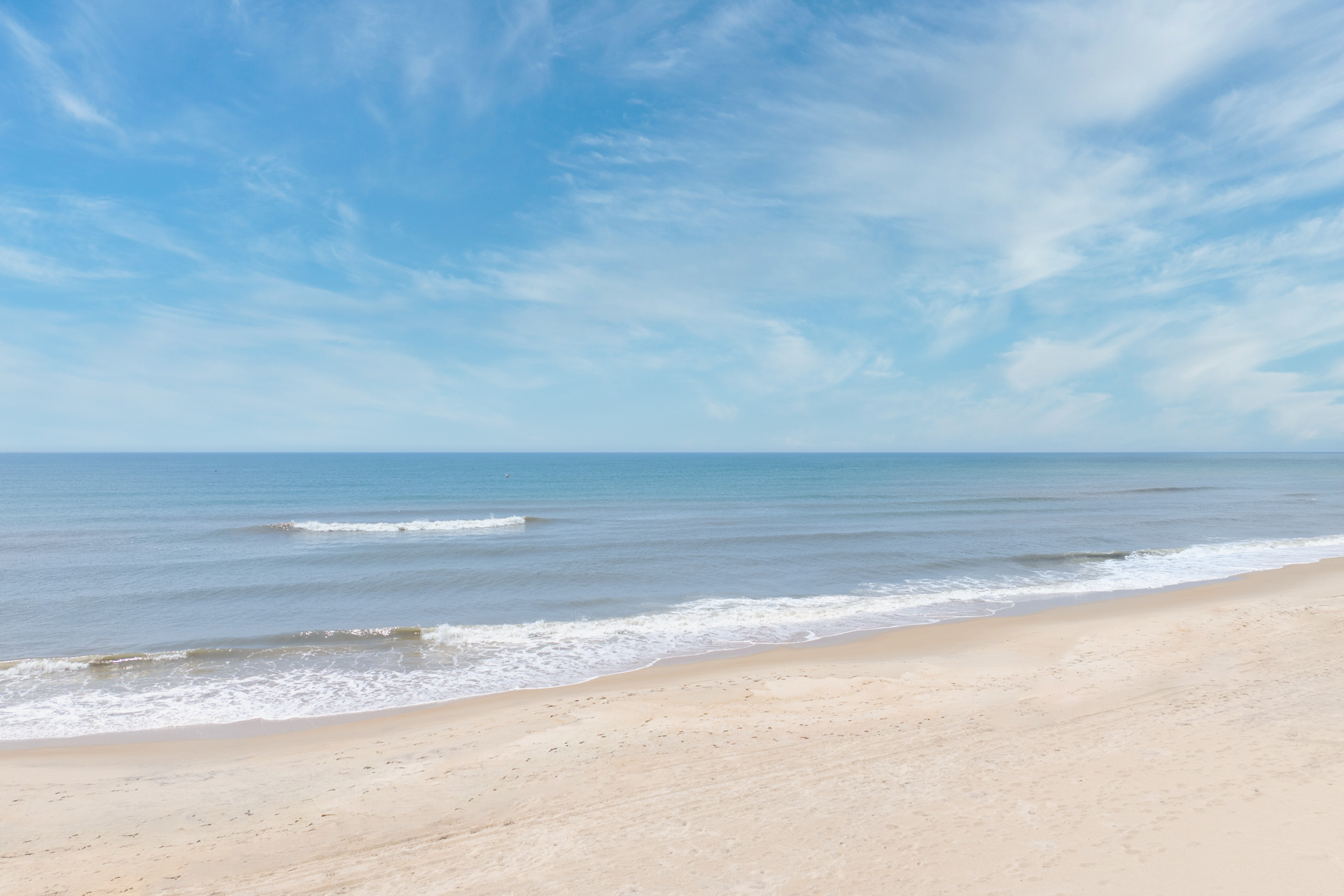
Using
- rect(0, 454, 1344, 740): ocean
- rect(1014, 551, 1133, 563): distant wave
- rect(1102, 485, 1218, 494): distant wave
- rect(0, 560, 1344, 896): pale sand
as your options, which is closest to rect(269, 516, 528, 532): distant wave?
rect(0, 454, 1344, 740): ocean

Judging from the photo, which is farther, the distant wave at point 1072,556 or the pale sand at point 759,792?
the distant wave at point 1072,556

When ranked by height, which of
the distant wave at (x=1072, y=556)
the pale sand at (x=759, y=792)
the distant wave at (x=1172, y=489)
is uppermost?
the distant wave at (x=1172, y=489)

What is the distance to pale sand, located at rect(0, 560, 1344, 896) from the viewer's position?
6195 millimetres

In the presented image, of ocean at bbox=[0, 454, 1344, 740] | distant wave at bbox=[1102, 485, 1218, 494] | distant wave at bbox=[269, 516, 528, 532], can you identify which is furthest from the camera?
distant wave at bbox=[1102, 485, 1218, 494]

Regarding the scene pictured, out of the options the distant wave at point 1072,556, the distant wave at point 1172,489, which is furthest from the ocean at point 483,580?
the distant wave at point 1172,489

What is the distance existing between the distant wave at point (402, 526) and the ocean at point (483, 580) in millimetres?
220

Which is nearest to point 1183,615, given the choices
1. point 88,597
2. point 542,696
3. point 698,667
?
point 698,667

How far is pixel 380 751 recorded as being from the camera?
9992mm

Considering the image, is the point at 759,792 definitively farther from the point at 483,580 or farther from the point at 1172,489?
Result: the point at 1172,489

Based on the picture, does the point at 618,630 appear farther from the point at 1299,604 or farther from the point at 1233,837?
the point at 1299,604

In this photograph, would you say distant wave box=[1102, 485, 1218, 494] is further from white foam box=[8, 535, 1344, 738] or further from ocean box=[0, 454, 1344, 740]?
white foam box=[8, 535, 1344, 738]

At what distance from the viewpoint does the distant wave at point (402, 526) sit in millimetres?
36062

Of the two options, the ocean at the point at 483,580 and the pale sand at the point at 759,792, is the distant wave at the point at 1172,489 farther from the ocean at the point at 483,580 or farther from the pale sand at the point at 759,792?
the pale sand at the point at 759,792

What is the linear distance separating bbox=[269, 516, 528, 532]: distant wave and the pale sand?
2622 centimetres
